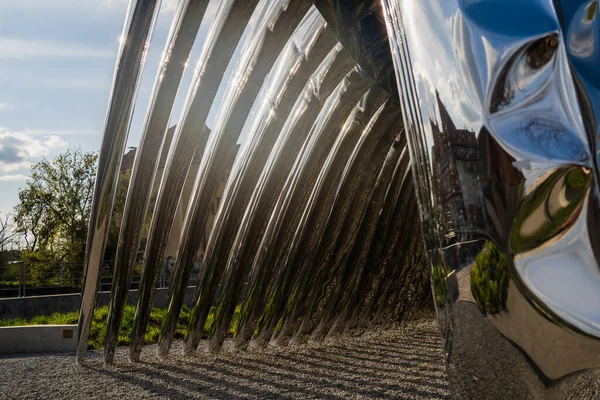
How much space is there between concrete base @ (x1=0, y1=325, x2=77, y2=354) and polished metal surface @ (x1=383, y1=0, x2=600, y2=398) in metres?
10.6

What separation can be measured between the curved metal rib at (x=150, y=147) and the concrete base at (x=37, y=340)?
10.0 feet

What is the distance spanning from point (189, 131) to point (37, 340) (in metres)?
6.71

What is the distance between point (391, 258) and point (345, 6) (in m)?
6.76

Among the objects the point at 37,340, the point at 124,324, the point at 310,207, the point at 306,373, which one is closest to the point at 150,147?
the point at 310,207

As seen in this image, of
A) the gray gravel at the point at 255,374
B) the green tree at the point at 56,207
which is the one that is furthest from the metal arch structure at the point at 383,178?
the green tree at the point at 56,207

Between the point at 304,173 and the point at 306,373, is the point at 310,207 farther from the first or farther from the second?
the point at 306,373

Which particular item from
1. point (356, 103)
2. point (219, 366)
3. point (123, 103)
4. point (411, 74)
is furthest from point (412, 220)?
point (411, 74)

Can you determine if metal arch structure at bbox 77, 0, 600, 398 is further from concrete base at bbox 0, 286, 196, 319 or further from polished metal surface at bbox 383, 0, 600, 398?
concrete base at bbox 0, 286, 196, 319

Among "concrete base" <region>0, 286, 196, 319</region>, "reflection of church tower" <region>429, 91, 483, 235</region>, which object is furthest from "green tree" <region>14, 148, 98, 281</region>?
"reflection of church tower" <region>429, 91, 483, 235</region>

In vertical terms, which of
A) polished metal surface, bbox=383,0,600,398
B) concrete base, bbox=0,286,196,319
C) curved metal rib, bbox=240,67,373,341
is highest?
curved metal rib, bbox=240,67,373,341

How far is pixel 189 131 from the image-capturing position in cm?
694

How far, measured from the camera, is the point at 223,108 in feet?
23.6

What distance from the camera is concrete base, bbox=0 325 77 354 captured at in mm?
11211

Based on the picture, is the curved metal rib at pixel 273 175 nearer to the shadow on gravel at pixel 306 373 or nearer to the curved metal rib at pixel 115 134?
the shadow on gravel at pixel 306 373
